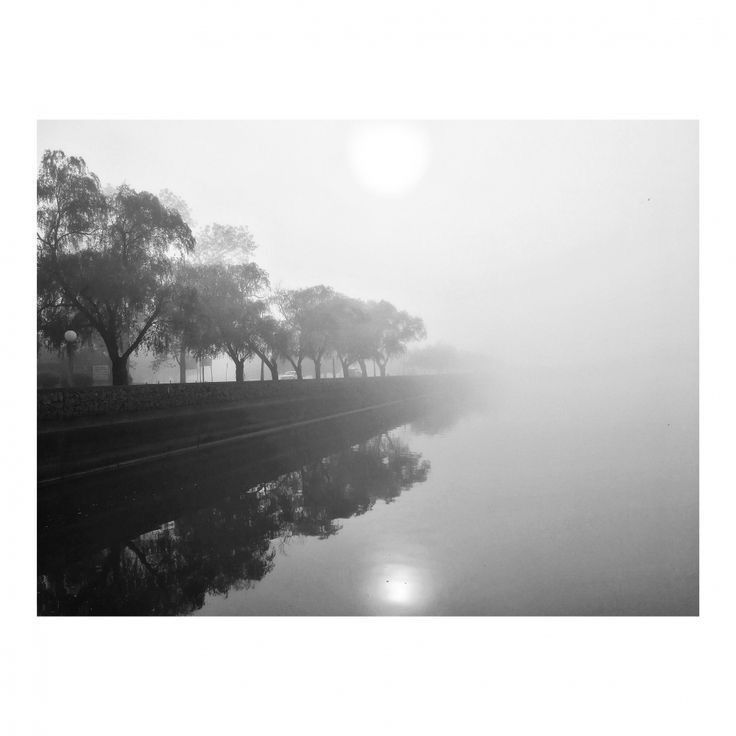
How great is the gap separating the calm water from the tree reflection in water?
1.3 inches

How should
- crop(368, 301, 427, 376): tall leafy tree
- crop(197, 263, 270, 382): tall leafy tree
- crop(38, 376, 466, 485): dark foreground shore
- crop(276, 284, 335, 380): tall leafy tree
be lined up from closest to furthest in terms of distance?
1. crop(38, 376, 466, 485): dark foreground shore
2. crop(197, 263, 270, 382): tall leafy tree
3. crop(276, 284, 335, 380): tall leafy tree
4. crop(368, 301, 427, 376): tall leafy tree

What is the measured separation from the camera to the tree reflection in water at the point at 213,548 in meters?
6.25

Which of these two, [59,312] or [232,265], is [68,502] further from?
[232,265]

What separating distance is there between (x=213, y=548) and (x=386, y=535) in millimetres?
2969

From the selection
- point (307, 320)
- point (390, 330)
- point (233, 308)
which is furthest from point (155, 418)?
point (390, 330)

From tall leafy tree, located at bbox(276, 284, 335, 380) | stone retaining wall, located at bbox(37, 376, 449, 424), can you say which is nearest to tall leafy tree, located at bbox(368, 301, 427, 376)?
tall leafy tree, located at bbox(276, 284, 335, 380)

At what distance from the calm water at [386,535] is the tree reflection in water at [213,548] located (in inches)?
1.3

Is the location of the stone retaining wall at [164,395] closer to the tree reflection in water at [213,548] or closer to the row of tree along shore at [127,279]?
the row of tree along shore at [127,279]

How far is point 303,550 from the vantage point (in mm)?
7668

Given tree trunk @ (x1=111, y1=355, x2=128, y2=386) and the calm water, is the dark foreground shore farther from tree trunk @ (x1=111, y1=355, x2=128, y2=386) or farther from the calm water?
tree trunk @ (x1=111, y1=355, x2=128, y2=386)

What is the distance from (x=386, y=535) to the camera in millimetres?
8203

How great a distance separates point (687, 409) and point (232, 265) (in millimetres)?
27442

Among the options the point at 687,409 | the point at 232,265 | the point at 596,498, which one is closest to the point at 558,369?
the point at 687,409

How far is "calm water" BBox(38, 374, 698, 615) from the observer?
5.90 metres
